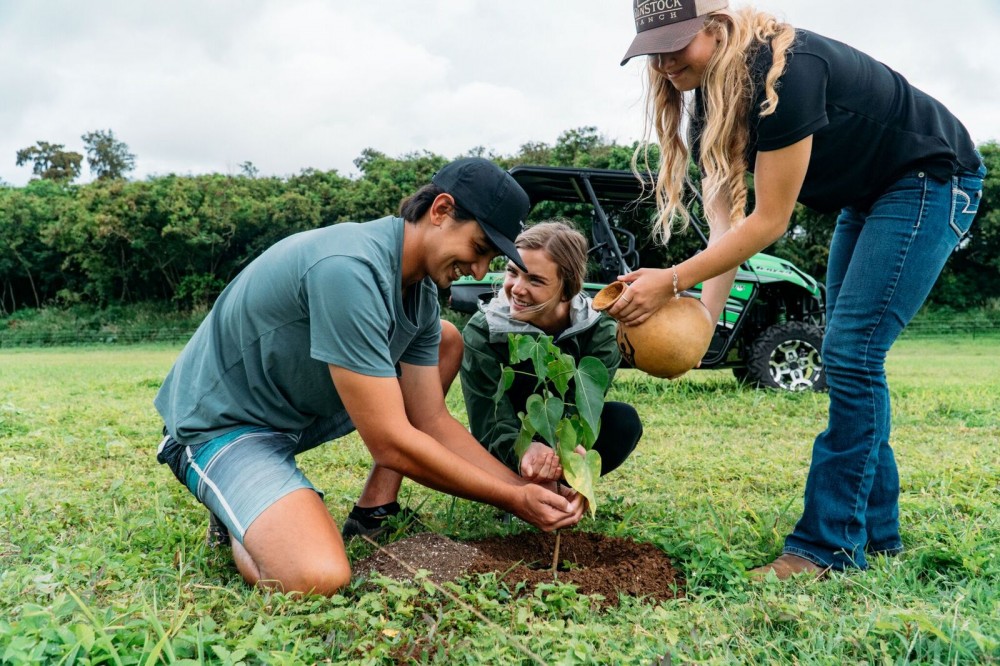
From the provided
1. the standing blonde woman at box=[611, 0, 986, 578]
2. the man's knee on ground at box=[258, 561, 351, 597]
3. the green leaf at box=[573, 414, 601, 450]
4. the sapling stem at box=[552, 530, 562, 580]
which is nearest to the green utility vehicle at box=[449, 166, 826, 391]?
the standing blonde woman at box=[611, 0, 986, 578]

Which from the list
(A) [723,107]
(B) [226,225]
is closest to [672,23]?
(A) [723,107]

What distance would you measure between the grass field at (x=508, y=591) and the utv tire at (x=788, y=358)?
2.09 meters

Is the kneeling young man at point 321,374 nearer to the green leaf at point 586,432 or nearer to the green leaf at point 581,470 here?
the green leaf at point 581,470

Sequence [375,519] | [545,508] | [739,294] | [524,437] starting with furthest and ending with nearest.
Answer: [739,294] < [375,519] < [524,437] < [545,508]

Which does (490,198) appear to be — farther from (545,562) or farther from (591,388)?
(545,562)

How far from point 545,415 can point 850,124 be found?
1.24m

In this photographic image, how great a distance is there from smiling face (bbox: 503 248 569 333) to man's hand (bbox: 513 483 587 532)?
2.79 ft

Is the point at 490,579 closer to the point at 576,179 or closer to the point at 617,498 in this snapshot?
the point at 617,498

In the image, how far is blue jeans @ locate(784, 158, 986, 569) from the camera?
2547 mm

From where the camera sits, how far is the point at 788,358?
7.10 meters

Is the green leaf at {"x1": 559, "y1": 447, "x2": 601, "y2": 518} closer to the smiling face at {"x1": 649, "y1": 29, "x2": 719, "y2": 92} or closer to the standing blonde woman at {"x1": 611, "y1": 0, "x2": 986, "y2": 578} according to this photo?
the standing blonde woman at {"x1": 611, "y1": 0, "x2": 986, "y2": 578}

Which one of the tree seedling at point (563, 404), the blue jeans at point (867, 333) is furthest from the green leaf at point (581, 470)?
the blue jeans at point (867, 333)

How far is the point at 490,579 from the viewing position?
237 centimetres

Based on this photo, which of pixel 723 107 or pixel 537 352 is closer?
pixel 723 107
